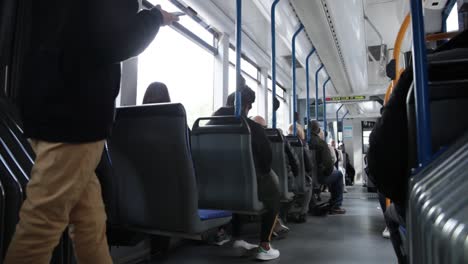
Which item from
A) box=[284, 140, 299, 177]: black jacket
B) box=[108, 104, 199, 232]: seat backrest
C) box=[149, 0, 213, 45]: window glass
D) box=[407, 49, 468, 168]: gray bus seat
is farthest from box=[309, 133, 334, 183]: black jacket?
box=[407, 49, 468, 168]: gray bus seat

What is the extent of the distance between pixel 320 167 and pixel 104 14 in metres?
3.47

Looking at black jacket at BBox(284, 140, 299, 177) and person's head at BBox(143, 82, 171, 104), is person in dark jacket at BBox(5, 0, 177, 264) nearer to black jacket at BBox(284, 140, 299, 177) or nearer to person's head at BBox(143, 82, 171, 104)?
person's head at BBox(143, 82, 171, 104)

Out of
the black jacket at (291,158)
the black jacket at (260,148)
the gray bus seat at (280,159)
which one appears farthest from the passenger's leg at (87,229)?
the black jacket at (291,158)

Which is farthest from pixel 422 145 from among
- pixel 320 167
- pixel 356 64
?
pixel 356 64

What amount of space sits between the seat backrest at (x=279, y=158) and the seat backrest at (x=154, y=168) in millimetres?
1263

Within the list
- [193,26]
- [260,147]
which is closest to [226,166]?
[260,147]

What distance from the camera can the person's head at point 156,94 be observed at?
199 cm

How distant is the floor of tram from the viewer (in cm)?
223

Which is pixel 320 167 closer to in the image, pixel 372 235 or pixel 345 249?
pixel 372 235

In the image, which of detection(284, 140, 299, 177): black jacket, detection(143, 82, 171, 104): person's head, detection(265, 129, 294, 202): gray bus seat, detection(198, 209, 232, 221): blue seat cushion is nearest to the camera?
detection(198, 209, 232, 221): blue seat cushion

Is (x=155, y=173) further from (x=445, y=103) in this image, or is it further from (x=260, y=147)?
(x=445, y=103)

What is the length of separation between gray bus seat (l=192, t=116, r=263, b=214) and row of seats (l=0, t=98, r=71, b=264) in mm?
894

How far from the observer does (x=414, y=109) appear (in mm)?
990

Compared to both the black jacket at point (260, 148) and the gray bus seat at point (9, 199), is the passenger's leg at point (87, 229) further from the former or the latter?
the black jacket at point (260, 148)
